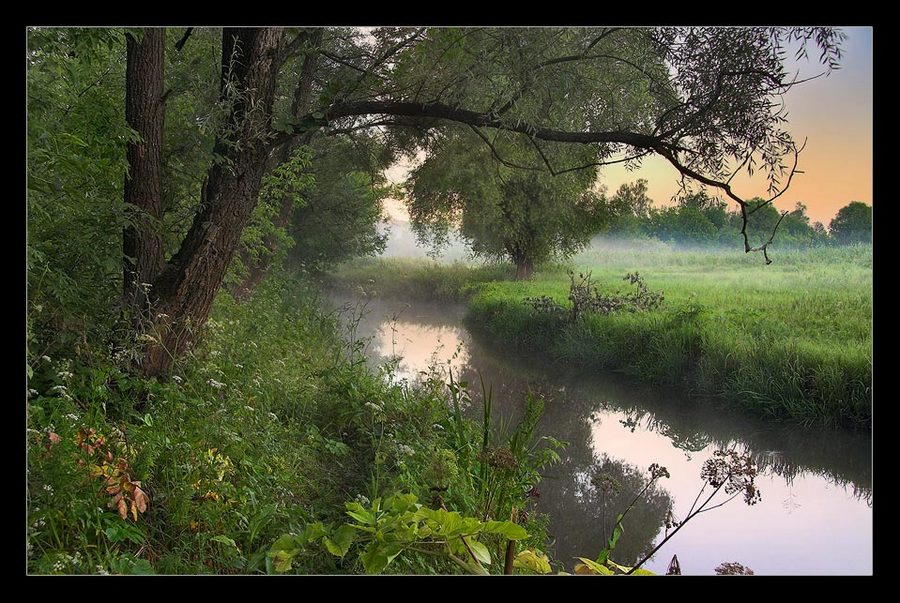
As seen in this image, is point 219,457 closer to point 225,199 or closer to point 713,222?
point 225,199

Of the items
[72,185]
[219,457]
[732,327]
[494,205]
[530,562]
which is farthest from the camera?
[494,205]

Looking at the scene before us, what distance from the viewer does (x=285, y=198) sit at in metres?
5.55

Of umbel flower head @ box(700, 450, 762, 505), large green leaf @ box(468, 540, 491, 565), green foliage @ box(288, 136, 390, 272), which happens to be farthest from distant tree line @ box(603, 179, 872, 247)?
A: large green leaf @ box(468, 540, 491, 565)

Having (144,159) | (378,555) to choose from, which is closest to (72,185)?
(144,159)

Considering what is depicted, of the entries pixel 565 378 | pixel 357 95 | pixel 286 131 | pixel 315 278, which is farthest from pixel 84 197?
pixel 565 378

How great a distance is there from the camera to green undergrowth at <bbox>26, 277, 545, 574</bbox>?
2607mm

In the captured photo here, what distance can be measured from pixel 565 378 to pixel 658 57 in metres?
2.09

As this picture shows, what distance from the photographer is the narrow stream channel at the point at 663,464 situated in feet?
10.0

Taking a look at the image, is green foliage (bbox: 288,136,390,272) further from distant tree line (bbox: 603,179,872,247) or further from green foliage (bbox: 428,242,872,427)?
distant tree line (bbox: 603,179,872,247)

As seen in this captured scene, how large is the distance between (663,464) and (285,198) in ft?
12.1

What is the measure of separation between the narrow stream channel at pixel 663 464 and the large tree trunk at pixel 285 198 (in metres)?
1.39

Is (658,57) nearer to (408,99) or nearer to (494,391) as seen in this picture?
(408,99)

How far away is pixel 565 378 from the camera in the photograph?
444 cm

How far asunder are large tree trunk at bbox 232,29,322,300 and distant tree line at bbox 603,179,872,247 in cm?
239
